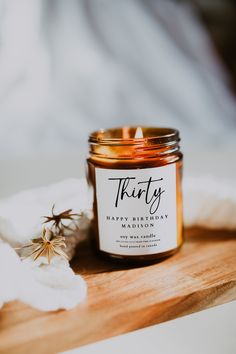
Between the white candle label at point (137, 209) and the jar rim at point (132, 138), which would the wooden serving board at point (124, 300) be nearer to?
the white candle label at point (137, 209)

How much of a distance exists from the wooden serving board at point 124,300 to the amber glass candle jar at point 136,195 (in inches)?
1.1

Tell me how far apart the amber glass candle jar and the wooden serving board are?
0.03 m

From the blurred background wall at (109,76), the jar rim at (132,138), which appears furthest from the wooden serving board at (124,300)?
the blurred background wall at (109,76)

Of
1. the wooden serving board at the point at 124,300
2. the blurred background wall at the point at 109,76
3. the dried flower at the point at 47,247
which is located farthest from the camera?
the blurred background wall at the point at 109,76

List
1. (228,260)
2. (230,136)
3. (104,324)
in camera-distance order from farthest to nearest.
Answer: (230,136) → (228,260) → (104,324)

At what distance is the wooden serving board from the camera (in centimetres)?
44

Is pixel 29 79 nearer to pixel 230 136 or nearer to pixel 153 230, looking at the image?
pixel 230 136

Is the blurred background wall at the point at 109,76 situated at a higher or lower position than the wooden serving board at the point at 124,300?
higher

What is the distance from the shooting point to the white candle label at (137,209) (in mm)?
535

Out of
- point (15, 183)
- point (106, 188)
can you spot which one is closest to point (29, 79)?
point (15, 183)

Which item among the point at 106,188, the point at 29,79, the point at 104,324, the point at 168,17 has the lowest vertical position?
the point at 104,324

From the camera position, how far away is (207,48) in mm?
1339

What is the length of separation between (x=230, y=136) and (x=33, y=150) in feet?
1.71

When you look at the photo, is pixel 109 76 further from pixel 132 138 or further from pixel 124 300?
pixel 124 300
